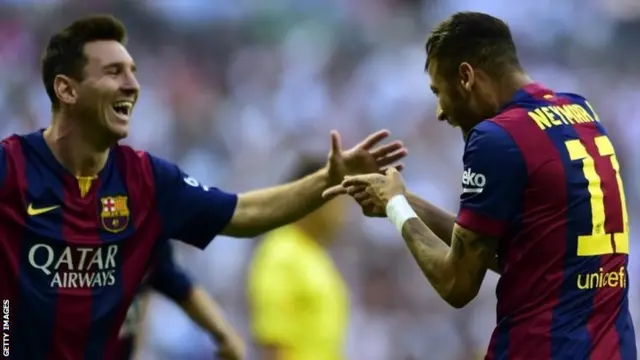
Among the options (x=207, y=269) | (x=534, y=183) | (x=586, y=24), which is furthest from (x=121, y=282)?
(x=586, y=24)

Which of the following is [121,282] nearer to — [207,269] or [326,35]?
[207,269]

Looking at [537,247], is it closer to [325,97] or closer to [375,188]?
[375,188]

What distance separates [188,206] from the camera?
4.95m

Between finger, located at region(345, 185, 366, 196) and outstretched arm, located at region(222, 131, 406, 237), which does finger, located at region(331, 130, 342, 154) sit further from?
finger, located at region(345, 185, 366, 196)

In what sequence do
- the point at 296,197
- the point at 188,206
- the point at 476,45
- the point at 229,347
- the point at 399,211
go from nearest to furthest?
the point at 476,45 < the point at 399,211 < the point at 188,206 < the point at 296,197 < the point at 229,347

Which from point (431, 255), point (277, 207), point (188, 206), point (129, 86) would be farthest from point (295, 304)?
point (431, 255)

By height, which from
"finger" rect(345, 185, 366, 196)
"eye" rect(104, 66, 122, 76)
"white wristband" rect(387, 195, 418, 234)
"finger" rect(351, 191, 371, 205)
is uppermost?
"eye" rect(104, 66, 122, 76)

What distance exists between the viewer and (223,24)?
34.1 ft

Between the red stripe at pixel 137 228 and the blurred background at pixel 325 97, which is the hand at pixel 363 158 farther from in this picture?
the blurred background at pixel 325 97

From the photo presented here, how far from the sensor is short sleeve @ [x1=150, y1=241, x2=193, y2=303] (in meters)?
5.93

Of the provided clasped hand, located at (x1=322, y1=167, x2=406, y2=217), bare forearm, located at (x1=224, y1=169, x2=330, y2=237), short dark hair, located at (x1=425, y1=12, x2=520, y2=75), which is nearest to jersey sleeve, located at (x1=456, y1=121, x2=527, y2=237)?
short dark hair, located at (x1=425, y1=12, x2=520, y2=75)

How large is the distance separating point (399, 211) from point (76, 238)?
1.25m

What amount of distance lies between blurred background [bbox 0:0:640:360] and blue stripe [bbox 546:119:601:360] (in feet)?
17.4

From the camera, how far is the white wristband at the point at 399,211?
4246mm
